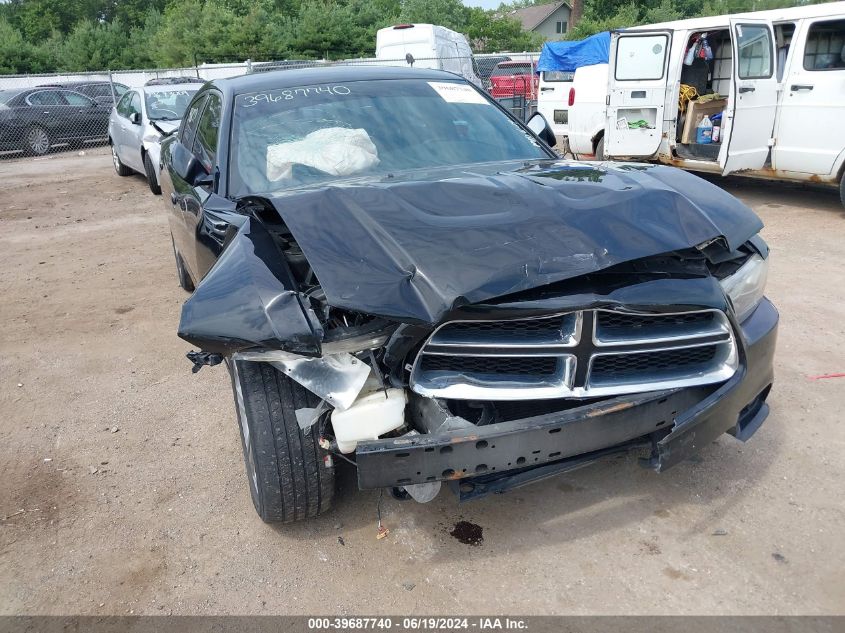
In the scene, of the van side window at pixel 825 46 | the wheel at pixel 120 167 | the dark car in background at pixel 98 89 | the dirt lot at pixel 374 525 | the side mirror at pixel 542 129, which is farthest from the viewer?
the dark car in background at pixel 98 89

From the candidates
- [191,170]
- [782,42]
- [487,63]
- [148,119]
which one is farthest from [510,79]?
[191,170]

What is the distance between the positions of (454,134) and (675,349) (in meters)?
1.79

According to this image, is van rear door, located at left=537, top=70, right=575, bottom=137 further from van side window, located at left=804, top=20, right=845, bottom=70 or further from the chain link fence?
van side window, located at left=804, top=20, right=845, bottom=70

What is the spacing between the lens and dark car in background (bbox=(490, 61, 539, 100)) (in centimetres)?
1722

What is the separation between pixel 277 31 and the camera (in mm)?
32094

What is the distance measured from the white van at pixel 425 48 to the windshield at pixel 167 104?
718 cm

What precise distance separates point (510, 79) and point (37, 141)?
11742 mm

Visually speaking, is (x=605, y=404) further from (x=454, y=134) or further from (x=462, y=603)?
(x=454, y=134)

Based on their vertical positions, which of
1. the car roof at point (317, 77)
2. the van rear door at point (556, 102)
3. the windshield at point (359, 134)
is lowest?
the van rear door at point (556, 102)

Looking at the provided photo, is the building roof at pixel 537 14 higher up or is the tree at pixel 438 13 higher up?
the tree at pixel 438 13

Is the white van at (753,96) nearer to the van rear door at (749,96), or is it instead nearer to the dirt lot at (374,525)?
the van rear door at (749,96)

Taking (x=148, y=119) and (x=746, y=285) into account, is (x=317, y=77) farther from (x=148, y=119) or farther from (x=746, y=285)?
(x=148, y=119)

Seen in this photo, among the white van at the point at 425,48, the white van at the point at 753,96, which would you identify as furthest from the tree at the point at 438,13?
the white van at the point at 753,96

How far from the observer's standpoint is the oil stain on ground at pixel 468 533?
2702 millimetres
